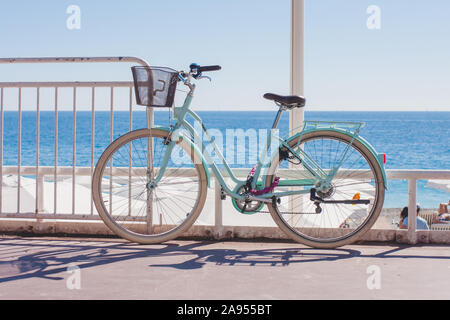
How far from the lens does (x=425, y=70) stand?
77.4m

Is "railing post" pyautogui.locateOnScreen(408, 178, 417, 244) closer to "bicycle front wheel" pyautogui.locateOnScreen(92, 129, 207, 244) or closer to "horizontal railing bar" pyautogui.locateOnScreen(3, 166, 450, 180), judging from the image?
"horizontal railing bar" pyautogui.locateOnScreen(3, 166, 450, 180)

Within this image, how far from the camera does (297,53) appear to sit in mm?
4516

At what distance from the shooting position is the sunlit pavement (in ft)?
9.77

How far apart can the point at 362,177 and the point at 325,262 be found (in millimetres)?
750

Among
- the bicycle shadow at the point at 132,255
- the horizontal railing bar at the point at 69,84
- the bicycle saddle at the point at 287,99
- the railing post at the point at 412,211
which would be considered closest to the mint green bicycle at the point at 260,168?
the bicycle saddle at the point at 287,99

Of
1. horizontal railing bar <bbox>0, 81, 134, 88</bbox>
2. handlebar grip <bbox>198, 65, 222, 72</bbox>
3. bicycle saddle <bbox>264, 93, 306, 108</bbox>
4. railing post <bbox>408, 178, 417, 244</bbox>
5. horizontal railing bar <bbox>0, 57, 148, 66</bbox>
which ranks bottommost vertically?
railing post <bbox>408, 178, 417, 244</bbox>

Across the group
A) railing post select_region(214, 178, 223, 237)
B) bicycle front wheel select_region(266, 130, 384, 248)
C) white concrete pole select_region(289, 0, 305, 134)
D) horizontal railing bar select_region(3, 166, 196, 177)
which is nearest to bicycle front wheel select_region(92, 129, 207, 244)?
horizontal railing bar select_region(3, 166, 196, 177)

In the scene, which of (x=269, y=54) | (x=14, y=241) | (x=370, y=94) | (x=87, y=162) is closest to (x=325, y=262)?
(x=14, y=241)

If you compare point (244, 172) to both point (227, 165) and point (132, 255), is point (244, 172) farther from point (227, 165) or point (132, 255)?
point (132, 255)

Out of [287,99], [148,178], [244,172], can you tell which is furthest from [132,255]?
[287,99]

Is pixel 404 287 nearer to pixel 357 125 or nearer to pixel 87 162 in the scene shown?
pixel 357 125

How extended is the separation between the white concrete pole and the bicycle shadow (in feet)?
3.50

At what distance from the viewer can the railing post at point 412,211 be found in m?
4.00

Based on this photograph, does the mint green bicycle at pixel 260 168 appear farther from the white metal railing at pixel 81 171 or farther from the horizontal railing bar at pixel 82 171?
the white metal railing at pixel 81 171
